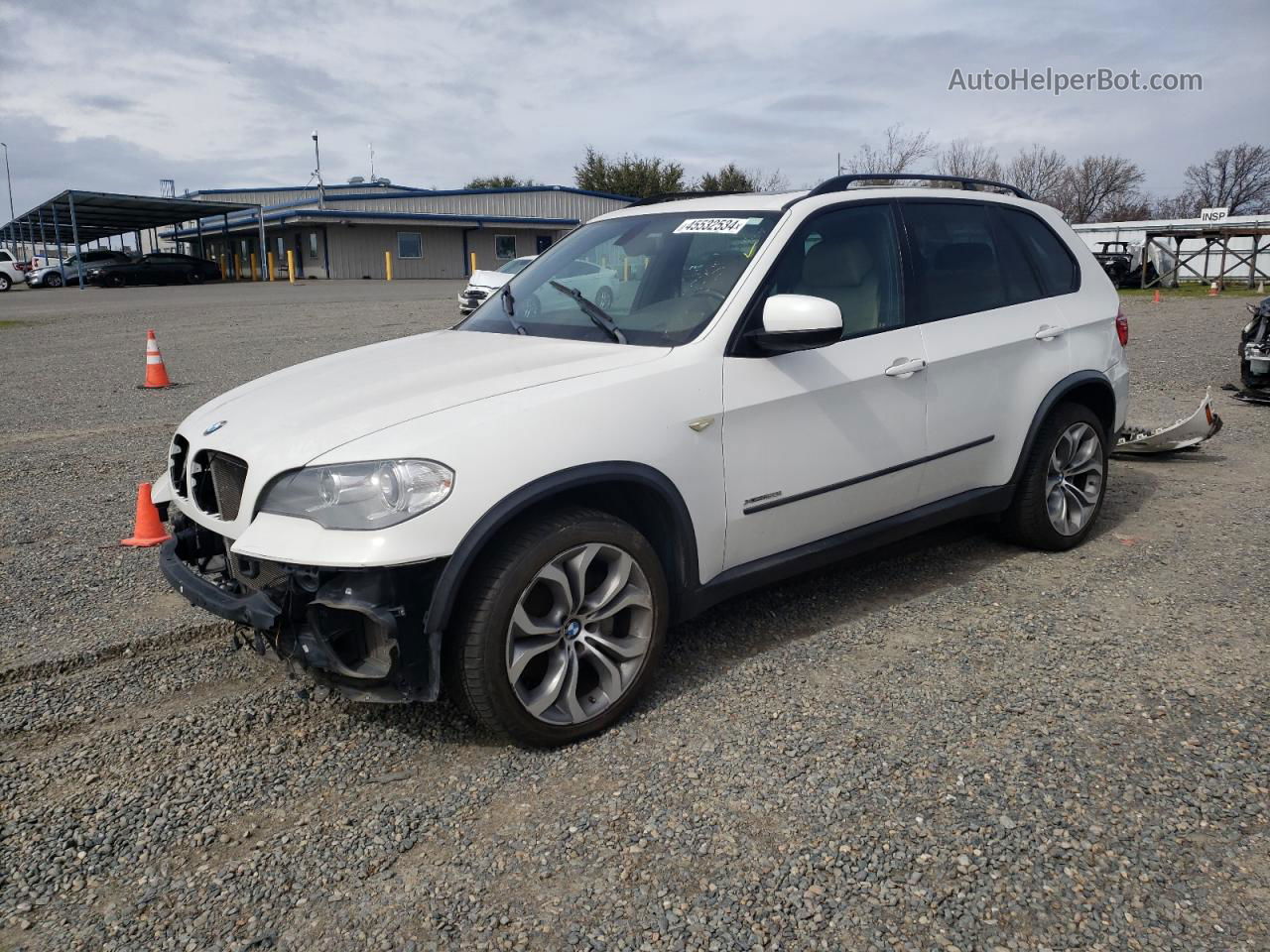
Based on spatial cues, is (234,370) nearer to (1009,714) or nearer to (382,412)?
(382,412)

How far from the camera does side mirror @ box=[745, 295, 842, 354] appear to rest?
3.50 meters

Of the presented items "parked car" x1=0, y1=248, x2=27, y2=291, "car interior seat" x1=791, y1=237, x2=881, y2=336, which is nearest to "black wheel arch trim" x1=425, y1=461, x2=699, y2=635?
"car interior seat" x1=791, y1=237, x2=881, y2=336

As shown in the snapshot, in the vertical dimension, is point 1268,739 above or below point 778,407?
below

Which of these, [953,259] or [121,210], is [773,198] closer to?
[953,259]

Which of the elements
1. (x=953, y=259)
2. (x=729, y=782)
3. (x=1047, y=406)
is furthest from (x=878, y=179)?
(x=729, y=782)

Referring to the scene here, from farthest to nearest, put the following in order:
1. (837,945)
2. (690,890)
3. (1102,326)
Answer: (1102,326), (690,890), (837,945)

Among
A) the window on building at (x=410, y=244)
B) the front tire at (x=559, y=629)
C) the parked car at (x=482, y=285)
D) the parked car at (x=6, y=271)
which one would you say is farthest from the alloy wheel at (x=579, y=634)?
the window on building at (x=410, y=244)

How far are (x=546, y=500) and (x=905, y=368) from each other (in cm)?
179

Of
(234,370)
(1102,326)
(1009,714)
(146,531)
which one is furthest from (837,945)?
(234,370)

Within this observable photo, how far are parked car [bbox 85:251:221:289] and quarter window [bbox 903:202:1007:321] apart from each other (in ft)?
140

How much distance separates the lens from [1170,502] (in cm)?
611

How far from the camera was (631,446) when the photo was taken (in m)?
3.29

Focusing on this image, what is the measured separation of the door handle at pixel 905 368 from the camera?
4.10 m

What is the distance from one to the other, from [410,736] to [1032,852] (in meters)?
1.98
